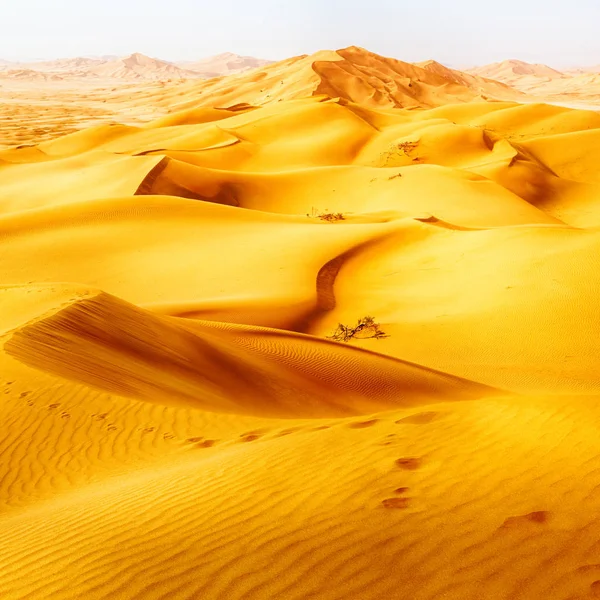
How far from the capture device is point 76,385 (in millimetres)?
5367

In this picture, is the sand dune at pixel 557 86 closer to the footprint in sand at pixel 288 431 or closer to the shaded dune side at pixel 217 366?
the shaded dune side at pixel 217 366

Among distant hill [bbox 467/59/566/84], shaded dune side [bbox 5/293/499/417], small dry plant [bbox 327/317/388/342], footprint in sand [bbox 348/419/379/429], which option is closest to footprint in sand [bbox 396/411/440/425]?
footprint in sand [bbox 348/419/379/429]

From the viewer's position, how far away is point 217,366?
7133 millimetres

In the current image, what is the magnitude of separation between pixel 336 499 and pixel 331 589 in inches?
29.2

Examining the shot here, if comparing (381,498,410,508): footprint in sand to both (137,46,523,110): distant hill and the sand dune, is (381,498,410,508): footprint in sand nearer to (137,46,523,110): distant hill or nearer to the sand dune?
(137,46,523,110): distant hill

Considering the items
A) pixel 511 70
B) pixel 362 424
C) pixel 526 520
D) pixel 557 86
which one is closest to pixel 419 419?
pixel 362 424

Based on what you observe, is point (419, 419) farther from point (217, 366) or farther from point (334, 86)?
point (334, 86)

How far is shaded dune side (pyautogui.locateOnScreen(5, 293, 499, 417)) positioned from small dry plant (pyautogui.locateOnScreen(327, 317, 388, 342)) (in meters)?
1.64

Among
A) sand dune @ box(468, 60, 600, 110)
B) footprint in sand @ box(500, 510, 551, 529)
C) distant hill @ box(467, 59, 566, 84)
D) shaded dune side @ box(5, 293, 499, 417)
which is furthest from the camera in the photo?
distant hill @ box(467, 59, 566, 84)

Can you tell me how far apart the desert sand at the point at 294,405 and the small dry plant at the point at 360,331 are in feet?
0.50

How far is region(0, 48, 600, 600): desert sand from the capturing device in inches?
108

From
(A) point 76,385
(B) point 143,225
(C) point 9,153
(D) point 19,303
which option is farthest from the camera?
(C) point 9,153

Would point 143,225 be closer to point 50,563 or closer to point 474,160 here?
point 50,563

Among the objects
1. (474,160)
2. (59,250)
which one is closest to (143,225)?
(59,250)
